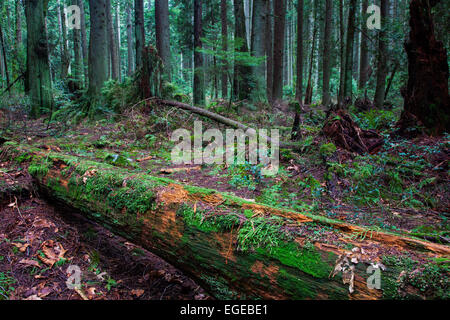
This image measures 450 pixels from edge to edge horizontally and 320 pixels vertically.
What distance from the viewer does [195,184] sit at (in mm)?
4969

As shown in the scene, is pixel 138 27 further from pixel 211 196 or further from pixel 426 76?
pixel 211 196

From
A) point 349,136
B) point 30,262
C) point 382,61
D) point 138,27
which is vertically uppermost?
point 138,27

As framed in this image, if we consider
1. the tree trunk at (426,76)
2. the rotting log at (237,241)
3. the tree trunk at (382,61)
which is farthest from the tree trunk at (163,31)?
the rotting log at (237,241)

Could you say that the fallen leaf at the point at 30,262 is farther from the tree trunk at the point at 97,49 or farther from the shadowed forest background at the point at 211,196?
the tree trunk at the point at 97,49

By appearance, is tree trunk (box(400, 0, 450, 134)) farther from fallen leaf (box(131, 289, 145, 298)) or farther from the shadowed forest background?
fallen leaf (box(131, 289, 145, 298))

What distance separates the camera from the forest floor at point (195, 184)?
9.20 ft

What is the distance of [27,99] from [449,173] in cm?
1194

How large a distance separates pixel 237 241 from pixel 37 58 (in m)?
10.5

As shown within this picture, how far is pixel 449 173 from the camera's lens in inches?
174

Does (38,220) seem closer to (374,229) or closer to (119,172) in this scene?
(119,172)

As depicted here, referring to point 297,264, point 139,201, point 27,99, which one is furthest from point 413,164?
point 27,99

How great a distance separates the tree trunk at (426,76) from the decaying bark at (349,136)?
92cm

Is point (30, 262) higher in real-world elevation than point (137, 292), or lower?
higher

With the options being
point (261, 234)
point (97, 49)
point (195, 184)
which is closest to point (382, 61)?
point (195, 184)
